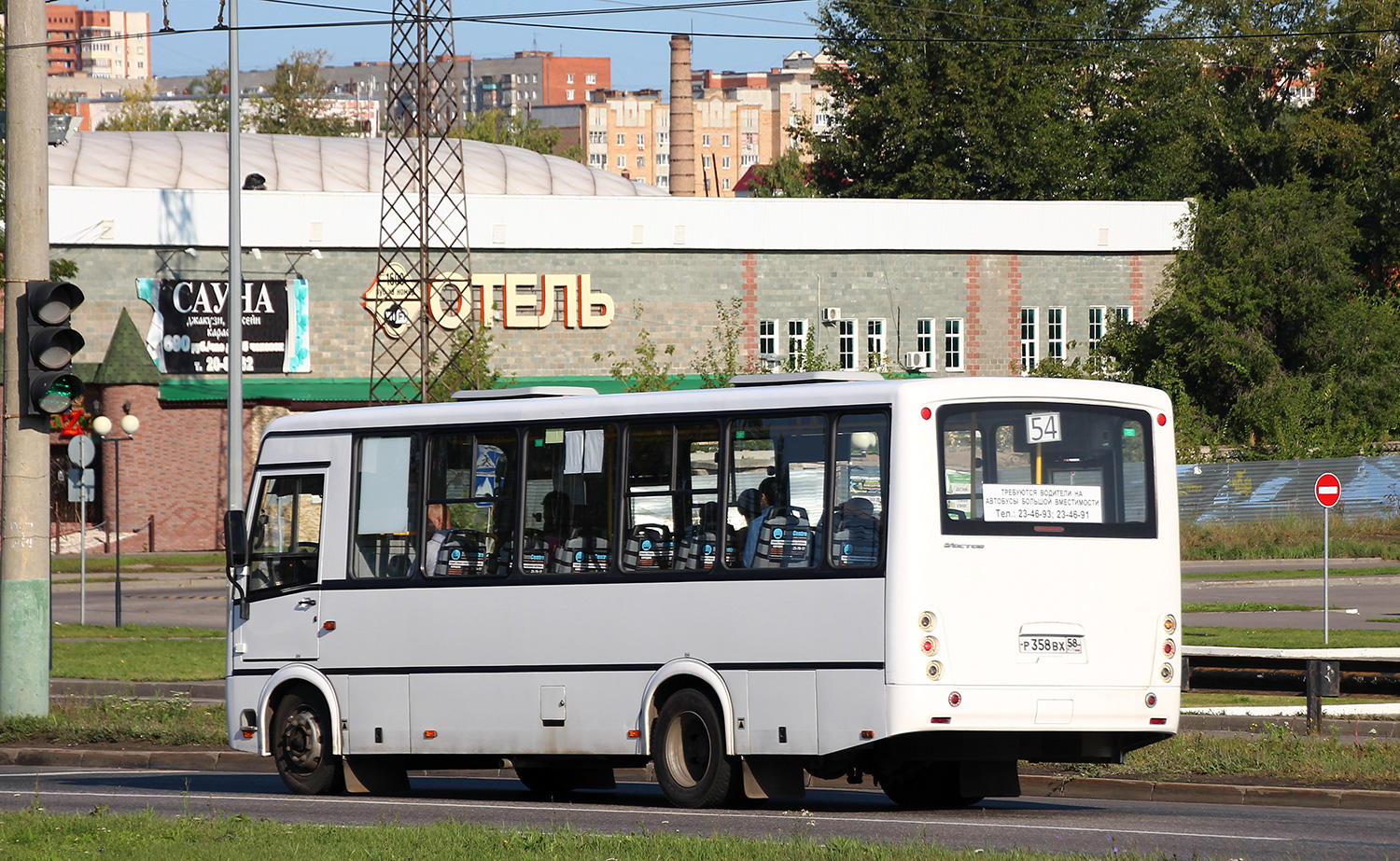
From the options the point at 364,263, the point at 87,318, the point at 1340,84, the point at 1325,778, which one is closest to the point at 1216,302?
the point at 1340,84

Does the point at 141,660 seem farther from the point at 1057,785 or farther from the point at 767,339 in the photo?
the point at 767,339

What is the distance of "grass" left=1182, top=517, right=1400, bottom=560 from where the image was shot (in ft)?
150

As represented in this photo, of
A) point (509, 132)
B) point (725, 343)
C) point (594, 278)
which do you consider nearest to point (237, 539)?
point (594, 278)

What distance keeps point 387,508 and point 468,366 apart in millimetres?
39534

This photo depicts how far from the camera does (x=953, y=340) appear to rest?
194 ft

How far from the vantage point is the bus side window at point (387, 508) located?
1427 centimetres

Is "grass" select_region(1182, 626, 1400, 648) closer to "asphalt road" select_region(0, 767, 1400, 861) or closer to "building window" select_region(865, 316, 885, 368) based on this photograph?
"asphalt road" select_region(0, 767, 1400, 861)

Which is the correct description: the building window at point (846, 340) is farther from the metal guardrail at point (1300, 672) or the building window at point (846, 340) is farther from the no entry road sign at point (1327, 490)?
the metal guardrail at point (1300, 672)

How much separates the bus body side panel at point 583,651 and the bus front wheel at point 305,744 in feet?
0.97

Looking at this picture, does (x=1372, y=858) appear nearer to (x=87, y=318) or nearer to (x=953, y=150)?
(x=87, y=318)

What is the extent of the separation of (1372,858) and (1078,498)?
3.27 metres

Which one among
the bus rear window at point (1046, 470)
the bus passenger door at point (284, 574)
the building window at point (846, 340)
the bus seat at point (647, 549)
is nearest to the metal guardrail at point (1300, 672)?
the bus rear window at point (1046, 470)

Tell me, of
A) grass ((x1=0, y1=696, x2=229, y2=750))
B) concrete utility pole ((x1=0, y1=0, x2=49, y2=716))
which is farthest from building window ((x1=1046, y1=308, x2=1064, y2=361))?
concrete utility pole ((x1=0, y1=0, x2=49, y2=716))

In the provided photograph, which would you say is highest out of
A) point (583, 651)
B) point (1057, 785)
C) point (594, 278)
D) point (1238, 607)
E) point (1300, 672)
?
point (594, 278)
